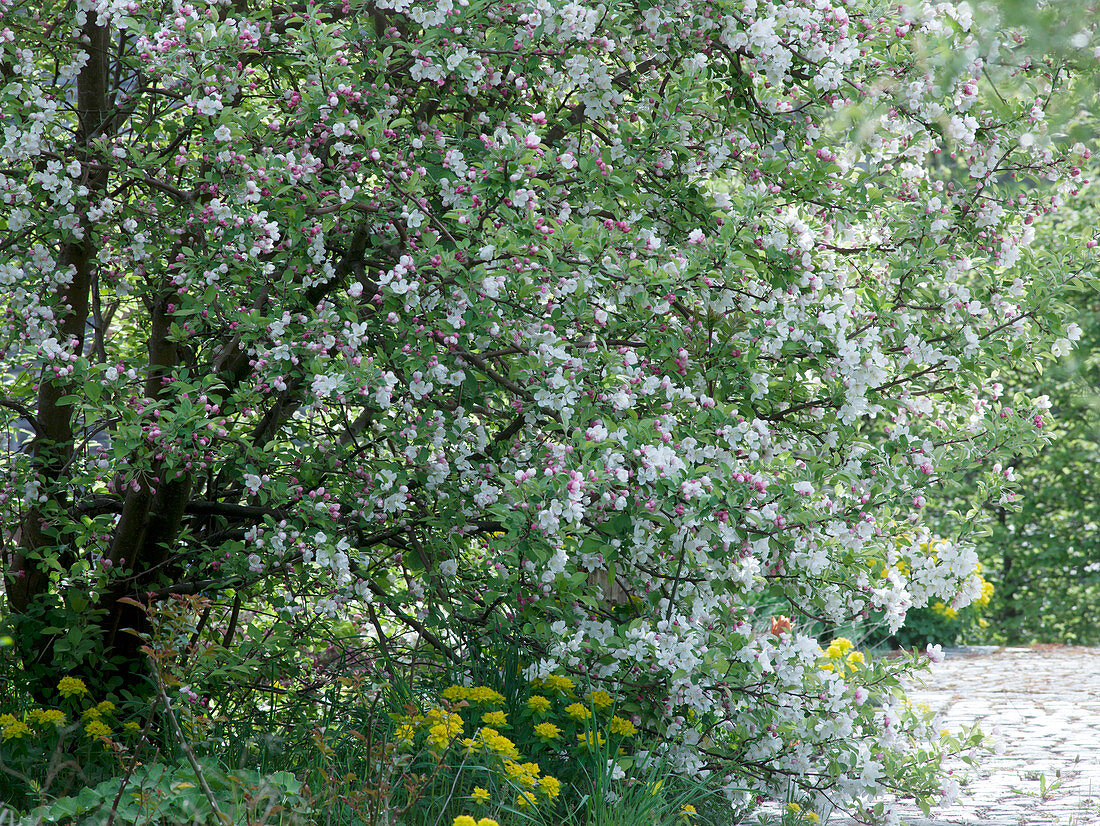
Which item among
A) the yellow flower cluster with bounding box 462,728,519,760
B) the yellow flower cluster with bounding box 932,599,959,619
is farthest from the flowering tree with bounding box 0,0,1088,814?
the yellow flower cluster with bounding box 932,599,959,619

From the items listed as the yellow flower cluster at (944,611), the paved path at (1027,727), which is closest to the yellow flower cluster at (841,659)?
the paved path at (1027,727)

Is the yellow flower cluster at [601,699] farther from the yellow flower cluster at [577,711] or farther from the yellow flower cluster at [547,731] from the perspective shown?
the yellow flower cluster at [547,731]

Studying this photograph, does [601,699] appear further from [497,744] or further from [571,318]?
[571,318]

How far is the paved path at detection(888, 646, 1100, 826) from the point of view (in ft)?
13.1

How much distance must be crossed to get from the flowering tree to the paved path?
89 cm

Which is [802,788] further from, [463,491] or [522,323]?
[522,323]

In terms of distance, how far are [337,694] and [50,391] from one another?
173 cm

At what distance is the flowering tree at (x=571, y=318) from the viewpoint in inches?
126

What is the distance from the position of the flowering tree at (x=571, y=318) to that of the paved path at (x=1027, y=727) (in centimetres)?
89

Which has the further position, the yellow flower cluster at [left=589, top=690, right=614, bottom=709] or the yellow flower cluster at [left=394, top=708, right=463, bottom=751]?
the yellow flower cluster at [left=589, top=690, right=614, bottom=709]

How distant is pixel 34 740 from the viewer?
11.8ft

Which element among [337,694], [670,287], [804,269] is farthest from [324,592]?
[804,269]

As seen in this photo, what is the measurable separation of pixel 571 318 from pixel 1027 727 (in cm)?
416

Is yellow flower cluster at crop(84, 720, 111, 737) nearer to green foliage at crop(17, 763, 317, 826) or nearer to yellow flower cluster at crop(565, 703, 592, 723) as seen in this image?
green foliage at crop(17, 763, 317, 826)
